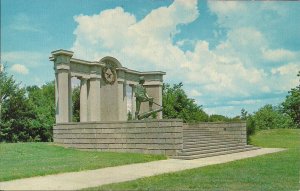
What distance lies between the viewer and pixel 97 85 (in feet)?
92.6

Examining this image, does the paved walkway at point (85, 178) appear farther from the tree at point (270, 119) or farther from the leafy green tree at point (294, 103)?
the tree at point (270, 119)

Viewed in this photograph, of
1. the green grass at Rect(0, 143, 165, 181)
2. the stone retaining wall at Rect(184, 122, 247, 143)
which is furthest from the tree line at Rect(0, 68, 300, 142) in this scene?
the green grass at Rect(0, 143, 165, 181)

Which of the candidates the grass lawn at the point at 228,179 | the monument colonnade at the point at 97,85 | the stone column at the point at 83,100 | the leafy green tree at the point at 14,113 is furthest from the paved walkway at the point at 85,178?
the leafy green tree at the point at 14,113

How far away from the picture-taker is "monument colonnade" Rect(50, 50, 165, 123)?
24.6 meters

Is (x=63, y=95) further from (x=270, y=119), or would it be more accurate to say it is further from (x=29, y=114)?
(x=270, y=119)

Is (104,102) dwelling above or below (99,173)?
above

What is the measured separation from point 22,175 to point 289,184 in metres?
6.57

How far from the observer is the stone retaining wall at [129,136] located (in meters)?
18.5

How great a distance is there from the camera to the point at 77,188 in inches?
371

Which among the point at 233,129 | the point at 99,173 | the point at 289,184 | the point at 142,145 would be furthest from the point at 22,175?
the point at 233,129

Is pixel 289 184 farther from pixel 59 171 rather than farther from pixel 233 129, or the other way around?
pixel 233 129

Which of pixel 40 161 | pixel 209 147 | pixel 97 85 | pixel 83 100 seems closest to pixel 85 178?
pixel 40 161

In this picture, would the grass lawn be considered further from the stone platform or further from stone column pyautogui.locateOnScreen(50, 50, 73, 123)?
stone column pyautogui.locateOnScreen(50, 50, 73, 123)

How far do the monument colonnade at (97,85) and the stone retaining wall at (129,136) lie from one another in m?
3.26
